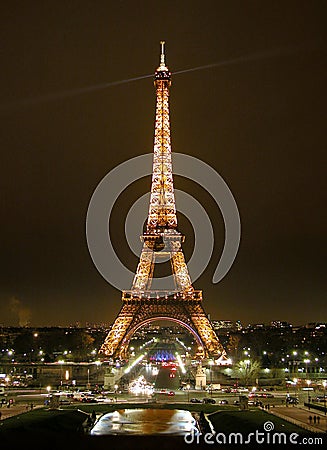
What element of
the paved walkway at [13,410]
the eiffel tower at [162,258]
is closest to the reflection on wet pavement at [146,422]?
the paved walkway at [13,410]

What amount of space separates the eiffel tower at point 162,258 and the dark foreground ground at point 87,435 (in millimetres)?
Answer: 31730

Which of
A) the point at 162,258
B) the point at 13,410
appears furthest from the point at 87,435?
the point at 162,258

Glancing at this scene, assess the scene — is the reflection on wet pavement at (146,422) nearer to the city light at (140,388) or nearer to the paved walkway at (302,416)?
the paved walkway at (302,416)

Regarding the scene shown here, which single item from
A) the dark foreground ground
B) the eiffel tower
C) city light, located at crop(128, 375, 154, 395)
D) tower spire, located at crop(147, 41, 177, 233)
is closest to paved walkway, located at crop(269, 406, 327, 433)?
the dark foreground ground

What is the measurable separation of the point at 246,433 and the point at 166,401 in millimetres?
17533

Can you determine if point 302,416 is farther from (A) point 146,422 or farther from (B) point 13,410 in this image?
(B) point 13,410

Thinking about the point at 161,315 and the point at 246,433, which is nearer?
the point at 246,433

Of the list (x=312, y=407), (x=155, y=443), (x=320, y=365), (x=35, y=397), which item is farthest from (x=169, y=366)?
(x=155, y=443)

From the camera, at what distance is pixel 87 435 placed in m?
32.0

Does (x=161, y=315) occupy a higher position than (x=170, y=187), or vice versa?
(x=170, y=187)

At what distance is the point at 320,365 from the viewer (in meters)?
89.6

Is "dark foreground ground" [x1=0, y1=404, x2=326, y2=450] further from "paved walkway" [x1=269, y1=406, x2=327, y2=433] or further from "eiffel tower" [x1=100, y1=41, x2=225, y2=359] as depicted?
"eiffel tower" [x1=100, y1=41, x2=225, y2=359]

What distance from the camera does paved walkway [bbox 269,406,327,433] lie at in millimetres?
33578

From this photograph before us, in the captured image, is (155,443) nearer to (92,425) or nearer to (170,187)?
(92,425)
